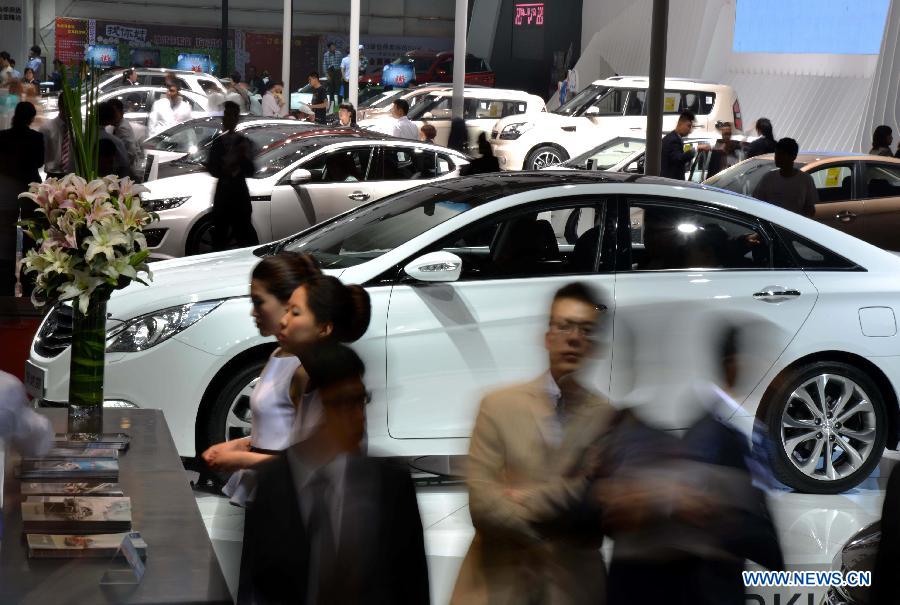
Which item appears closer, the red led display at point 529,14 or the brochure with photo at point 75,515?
the brochure with photo at point 75,515

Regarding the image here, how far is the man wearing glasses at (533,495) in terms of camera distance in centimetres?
316

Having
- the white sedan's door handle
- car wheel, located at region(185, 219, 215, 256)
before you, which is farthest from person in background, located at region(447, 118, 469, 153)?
the white sedan's door handle

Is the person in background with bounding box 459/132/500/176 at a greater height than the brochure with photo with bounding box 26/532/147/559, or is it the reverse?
the person in background with bounding box 459/132/500/176

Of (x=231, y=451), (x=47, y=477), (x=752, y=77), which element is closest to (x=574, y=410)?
(x=231, y=451)

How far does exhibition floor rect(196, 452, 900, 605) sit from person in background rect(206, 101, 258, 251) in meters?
5.34

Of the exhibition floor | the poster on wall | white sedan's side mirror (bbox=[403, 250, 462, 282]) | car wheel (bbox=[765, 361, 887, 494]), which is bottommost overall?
the exhibition floor

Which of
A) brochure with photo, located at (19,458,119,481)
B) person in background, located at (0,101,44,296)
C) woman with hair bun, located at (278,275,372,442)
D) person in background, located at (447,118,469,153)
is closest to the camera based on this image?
brochure with photo, located at (19,458,119,481)

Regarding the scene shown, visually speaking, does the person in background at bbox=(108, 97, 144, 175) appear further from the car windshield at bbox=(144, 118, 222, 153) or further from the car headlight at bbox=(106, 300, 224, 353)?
the car headlight at bbox=(106, 300, 224, 353)

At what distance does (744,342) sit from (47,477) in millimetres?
2056

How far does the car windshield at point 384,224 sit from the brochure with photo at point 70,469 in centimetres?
306

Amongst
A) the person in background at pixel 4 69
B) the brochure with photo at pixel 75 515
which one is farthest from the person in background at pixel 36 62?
the brochure with photo at pixel 75 515

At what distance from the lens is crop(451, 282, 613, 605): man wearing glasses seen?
3.16 meters

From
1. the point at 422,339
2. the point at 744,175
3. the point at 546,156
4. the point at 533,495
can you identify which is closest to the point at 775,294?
the point at 422,339

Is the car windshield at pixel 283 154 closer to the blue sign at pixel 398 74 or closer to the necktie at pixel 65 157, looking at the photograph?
the necktie at pixel 65 157
